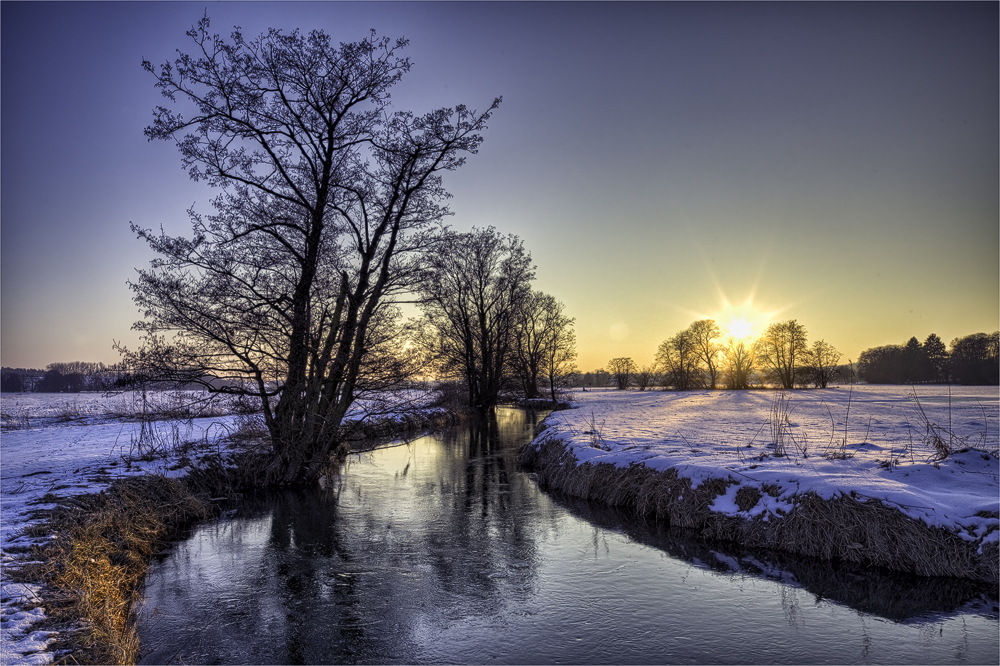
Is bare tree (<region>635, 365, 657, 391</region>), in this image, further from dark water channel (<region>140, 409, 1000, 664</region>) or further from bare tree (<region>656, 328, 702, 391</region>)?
dark water channel (<region>140, 409, 1000, 664</region>)

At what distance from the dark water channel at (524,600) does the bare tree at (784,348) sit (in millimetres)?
61602

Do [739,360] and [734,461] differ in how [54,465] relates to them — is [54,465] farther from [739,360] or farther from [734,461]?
[739,360]

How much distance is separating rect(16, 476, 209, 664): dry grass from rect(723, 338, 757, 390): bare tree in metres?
66.8

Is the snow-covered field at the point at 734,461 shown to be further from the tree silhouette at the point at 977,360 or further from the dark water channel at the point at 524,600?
the tree silhouette at the point at 977,360

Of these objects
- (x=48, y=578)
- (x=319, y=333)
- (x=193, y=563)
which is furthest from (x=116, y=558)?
(x=319, y=333)

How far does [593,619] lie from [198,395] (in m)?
10.8

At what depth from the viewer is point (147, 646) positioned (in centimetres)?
523

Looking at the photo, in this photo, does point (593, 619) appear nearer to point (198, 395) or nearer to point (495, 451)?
point (198, 395)

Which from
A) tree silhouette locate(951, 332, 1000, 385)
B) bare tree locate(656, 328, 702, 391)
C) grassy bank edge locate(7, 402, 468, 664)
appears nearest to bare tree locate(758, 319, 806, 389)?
bare tree locate(656, 328, 702, 391)

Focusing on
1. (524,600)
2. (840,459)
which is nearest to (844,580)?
(840,459)

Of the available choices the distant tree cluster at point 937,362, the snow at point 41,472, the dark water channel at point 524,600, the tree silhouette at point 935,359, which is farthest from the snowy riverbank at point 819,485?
the tree silhouette at point 935,359

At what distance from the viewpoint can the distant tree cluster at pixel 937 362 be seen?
6069 centimetres

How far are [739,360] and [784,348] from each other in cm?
603

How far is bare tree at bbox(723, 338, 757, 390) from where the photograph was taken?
2611 inches
